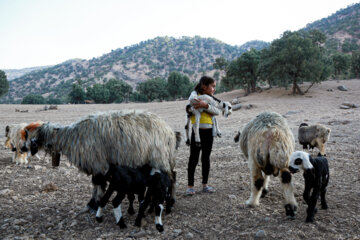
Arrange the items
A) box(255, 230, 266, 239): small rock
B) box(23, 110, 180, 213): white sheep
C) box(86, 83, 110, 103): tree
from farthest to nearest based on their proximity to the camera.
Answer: box(86, 83, 110, 103): tree < box(23, 110, 180, 213): white sheep < box(255, 230, 266, 239): small rock

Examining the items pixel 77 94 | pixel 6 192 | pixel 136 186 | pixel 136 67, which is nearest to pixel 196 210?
pixel 136 186

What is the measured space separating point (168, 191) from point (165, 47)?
151 meters

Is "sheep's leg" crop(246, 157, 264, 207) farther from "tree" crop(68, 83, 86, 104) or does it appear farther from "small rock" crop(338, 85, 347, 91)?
"tree" crop(68, 83, 86, 104)

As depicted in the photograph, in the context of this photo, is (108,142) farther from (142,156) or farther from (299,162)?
(299,162)

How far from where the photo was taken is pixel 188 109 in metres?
5.49

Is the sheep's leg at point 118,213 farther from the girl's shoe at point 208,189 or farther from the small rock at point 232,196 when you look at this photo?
the small rock at point 232,196

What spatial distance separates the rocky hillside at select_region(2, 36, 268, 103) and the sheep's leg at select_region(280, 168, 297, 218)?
321 ft

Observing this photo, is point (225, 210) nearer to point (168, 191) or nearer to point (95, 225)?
point (168, 191)

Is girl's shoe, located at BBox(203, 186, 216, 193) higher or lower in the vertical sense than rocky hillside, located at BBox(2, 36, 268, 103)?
lower

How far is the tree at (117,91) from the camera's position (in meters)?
60.0

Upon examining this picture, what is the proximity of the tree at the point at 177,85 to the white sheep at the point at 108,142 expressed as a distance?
174ft

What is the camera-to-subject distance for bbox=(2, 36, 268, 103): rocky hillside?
108 m

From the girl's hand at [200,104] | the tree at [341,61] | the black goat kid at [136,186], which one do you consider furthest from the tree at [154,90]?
the black goat kid at [136,186]

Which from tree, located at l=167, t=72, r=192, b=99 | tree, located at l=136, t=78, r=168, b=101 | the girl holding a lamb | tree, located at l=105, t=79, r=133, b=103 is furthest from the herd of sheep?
tree, located at l=105, t=79, r=133, b=103
